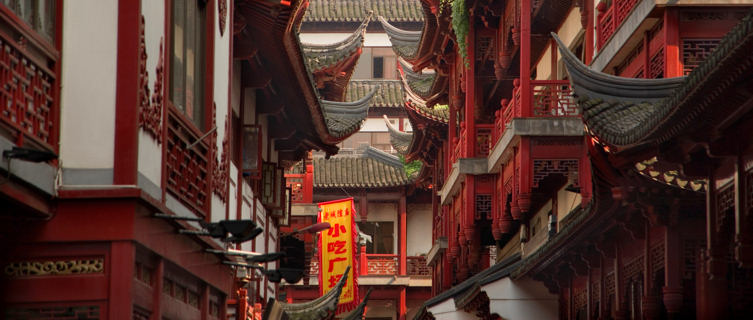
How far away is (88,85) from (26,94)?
88 cm

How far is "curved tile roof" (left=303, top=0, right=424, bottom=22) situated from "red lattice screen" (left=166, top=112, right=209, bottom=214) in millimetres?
43507

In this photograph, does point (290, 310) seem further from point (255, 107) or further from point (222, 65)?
point (222, 65)

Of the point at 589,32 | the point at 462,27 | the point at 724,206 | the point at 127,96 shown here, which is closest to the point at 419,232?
the point at 462,27

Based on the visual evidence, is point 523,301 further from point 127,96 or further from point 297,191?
point 297,191

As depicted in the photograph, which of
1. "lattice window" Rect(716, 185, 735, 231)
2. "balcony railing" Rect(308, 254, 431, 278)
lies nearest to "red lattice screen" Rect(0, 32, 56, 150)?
"lattice window" Rect(716, 185, 735, 231)

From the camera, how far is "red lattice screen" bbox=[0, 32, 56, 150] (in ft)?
27.6

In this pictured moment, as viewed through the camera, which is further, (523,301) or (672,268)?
(523,301)

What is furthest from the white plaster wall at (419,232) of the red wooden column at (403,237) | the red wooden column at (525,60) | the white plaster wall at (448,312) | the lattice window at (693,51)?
the lattice window at (693,51)

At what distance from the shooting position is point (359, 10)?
57219 mm

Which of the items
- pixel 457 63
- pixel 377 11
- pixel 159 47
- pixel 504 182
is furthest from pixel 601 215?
pixel 377 11

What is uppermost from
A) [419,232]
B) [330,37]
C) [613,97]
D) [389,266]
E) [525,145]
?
[330,37]

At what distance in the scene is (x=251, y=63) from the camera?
1961 cm

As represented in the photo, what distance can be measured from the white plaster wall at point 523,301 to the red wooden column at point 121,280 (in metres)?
14.4

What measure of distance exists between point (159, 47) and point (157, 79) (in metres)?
0.30
